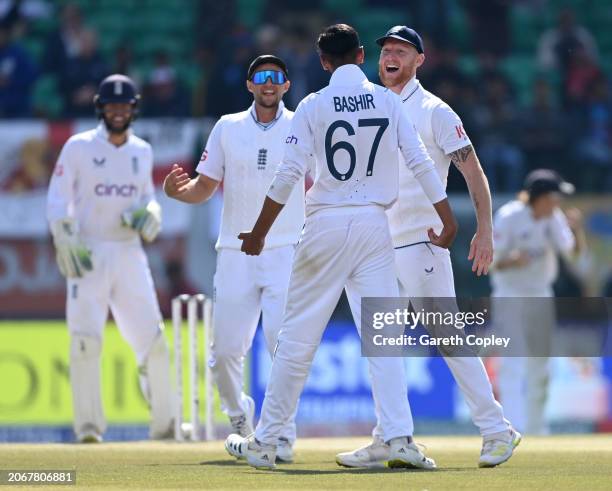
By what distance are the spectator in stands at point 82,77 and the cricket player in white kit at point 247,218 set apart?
29.0ft

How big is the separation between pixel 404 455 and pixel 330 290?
31.8 inches

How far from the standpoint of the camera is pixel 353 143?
6766 mm

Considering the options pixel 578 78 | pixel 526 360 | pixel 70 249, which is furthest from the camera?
pixel 578 78

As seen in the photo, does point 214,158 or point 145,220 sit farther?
point 145,220

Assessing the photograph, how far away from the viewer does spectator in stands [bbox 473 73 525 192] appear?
1625 cm

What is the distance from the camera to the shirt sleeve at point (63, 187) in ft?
31.9

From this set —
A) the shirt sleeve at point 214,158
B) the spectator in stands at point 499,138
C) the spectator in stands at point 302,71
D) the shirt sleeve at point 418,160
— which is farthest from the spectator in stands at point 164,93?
the shirt sleeve at point 418,160

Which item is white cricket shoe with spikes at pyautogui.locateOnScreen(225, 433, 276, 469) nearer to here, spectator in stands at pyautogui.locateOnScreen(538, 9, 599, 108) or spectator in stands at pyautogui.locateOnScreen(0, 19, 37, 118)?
spectator in stands at pyautogui.locateOnScreen(0, 19, 37, 118)

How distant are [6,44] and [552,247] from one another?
27.2 ft

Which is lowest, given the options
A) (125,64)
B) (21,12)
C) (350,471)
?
(350,471)

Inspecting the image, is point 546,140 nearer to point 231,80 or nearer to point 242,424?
point 231,80

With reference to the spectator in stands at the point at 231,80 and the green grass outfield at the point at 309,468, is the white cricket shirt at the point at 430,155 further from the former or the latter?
the spectator in stands at the point at 231,80

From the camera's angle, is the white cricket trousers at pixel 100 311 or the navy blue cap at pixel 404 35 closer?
the navy blue cap at pixel 404 35

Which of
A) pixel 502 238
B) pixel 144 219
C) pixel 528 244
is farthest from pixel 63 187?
pixel 528 244
